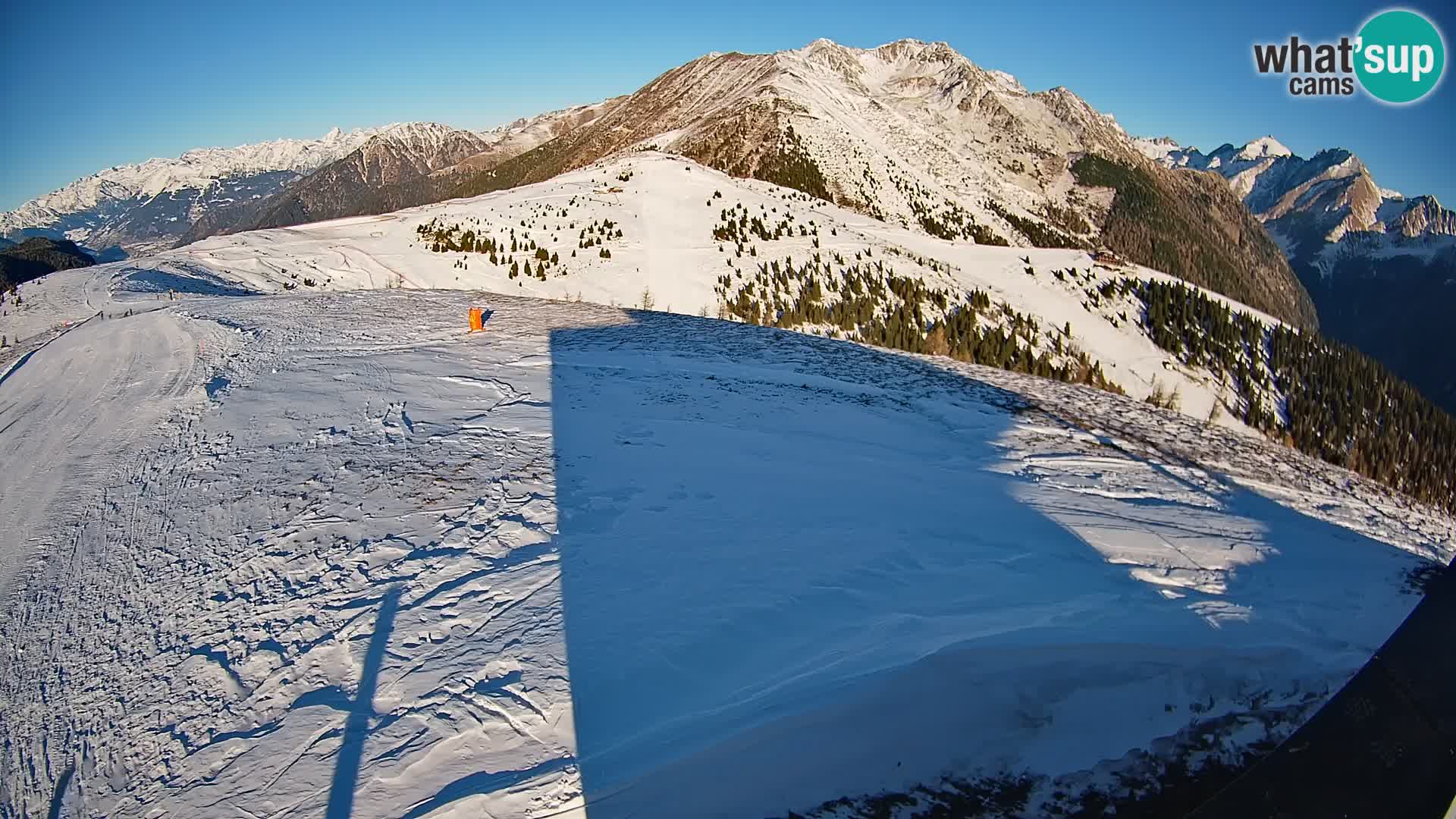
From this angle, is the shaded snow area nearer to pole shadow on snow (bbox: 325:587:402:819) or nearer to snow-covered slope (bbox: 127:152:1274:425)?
pole shadow on snow (bbox: 325:587:402:819)

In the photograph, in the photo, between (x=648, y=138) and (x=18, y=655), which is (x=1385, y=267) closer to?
(x=648, y=138)

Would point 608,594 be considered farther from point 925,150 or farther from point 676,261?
point 925,150

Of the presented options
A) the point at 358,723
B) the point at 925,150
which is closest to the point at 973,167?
the point at 925,150

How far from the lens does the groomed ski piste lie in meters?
3.61

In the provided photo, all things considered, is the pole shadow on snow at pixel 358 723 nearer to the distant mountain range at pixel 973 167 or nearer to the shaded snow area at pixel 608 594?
the shaded snow area at pixel 608 594

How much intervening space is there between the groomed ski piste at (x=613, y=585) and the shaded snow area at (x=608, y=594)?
3cm

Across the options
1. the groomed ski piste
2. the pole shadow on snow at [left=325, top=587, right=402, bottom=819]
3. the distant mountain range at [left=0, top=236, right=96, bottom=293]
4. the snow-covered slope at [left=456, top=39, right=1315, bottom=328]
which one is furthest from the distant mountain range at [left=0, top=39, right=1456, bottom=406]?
the distant mountain range at [left=0, top=236, right=96, bottom=293]

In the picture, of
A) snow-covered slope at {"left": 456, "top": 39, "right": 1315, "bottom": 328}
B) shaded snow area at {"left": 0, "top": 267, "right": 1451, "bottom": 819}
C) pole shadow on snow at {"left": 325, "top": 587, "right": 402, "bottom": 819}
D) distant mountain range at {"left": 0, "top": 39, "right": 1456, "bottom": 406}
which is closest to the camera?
pole shadow on snow at {"left": 325, "top": 587, "right": 402, "bottom": 819}

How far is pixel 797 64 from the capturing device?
9225 centimetres

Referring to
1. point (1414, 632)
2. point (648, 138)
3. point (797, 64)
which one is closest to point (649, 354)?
point (1414, 632)

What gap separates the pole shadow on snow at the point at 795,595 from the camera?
143 inches

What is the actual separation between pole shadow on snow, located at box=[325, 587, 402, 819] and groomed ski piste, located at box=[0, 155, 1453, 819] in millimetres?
20

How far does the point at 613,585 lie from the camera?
4.92 meters

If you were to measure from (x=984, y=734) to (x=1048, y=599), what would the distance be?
1616 millimetres
